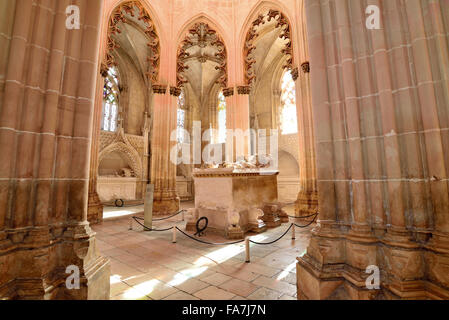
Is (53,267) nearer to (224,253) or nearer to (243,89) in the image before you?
(224,253)

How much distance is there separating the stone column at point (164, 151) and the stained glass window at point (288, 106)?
28.9 feet

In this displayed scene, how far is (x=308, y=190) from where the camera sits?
309 inches

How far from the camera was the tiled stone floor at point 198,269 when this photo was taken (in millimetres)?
2533

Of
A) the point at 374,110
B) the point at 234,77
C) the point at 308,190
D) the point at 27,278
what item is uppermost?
the point at 234,77

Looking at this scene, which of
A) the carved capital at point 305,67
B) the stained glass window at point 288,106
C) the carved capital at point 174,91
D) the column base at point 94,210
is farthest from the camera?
the stained glass window at point 288,106

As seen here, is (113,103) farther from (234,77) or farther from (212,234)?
(212,234)

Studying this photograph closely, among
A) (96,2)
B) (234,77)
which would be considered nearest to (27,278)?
(96,2)

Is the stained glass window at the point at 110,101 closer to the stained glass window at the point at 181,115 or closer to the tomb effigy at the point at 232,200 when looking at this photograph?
the stained glass window at the point at 181,115

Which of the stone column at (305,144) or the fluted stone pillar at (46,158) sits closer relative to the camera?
the fluted stone pillar at (46,158)

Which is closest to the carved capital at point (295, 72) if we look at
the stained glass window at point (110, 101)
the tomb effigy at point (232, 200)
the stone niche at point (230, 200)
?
the tomb effigy at point (232, 200)

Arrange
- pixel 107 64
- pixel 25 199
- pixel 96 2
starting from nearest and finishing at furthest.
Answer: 1. pixel 25 199
2. pixel 96 2
3. pixel 107 64
